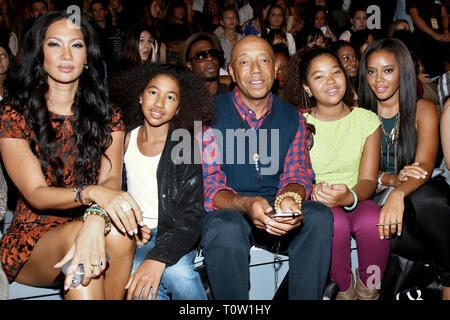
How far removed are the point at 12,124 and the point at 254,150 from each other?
1.17m

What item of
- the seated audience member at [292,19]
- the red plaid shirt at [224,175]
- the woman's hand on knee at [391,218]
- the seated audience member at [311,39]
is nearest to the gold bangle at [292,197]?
the red plaid shirt at [224,175]

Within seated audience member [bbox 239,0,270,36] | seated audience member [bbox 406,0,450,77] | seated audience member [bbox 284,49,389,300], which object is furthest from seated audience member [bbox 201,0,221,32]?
seated audience member [bbox 284,49,389,300]

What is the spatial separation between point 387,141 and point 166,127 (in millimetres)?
1344

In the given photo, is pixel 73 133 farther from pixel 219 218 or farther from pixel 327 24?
pixel 327 24

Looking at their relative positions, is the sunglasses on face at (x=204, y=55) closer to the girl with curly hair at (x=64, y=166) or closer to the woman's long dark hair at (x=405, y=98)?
the woman's long dark hair at (x=405, y=98)

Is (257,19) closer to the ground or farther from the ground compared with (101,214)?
farther from the ground

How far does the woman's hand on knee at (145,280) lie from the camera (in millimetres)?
1803

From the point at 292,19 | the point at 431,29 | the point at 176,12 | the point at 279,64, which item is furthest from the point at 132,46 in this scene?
the point at 431,29

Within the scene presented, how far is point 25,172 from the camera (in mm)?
1849

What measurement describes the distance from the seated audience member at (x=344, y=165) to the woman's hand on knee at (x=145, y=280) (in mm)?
901

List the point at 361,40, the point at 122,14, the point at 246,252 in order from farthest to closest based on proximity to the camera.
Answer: the point at 122,14 < the point at 361,40 < the point at 246,252

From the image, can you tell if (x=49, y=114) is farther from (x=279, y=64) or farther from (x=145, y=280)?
(x=279, y=64)

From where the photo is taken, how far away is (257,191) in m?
2.27

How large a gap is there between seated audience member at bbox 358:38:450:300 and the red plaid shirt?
46 centimetres
